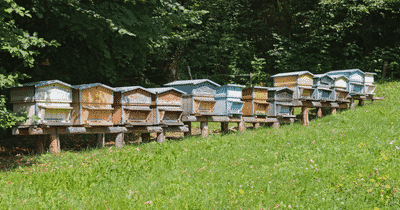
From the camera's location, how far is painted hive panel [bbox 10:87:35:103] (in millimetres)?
8648

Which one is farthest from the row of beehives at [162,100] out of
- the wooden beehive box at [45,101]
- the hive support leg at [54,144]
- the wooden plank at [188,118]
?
the hive support leg at [54,144]

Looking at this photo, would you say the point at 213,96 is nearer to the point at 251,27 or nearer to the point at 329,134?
the point at 329,134

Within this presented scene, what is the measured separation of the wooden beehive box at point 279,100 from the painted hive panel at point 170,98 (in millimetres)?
4319

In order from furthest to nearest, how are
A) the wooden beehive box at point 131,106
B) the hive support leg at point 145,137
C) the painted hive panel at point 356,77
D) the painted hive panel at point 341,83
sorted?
the painted hive panel at point 356,77, the painted hive panel at point 341,83, the hive support leg at point 145,137, the wooden beehive box at point 131,106

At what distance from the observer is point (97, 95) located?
31.8 feet

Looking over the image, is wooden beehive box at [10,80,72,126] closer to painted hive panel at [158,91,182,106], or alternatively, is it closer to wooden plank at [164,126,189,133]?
painted hive panel at [158,91,182,106]

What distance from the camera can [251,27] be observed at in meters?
27.6

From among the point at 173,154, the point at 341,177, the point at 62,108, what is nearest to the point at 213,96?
the point at 173,154

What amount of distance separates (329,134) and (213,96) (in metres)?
4.19

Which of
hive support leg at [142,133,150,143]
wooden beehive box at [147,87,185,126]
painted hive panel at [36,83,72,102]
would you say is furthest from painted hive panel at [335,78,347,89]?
painted hive panel at [36,83,72,102]

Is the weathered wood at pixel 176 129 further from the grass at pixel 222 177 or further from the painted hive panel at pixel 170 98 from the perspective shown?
the grass at pixel 222 177

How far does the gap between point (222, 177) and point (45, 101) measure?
17.1ft

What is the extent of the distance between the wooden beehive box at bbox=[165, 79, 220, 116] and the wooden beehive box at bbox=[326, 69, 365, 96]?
→ 8.73 m

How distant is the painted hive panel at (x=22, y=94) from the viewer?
8648 millimetres
